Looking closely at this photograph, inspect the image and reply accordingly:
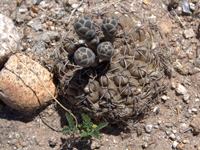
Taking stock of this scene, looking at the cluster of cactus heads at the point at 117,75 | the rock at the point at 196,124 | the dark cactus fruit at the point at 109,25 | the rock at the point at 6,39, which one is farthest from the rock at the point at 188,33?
the rock at the point at 6,39

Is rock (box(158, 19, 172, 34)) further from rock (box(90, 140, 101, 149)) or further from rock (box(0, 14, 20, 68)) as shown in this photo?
rock (box(0, 14, 20, 68))

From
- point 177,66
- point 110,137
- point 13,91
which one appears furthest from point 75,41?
point 177,66

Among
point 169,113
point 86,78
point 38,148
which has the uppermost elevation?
point 86,78

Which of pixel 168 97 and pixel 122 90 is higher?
pixel 122 90

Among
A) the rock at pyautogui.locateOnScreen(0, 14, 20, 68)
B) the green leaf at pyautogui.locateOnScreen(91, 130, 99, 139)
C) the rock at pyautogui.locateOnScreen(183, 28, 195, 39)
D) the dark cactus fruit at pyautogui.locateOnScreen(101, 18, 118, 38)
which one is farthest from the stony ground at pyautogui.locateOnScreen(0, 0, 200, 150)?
the dark cactus fruit at pyautogui.locateOnScreen(101, 18, 118, 38)

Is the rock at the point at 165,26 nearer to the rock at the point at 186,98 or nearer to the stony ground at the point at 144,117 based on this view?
the stony ground at the point at 144,117

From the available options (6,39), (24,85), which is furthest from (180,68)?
(6,39)

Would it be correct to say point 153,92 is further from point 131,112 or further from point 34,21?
point 34,21
